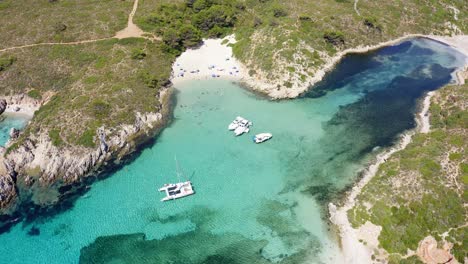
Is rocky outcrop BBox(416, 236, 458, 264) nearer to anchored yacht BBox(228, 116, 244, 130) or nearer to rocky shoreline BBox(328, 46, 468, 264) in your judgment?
rocky shoreline BBox(328, 46, 468, 264)

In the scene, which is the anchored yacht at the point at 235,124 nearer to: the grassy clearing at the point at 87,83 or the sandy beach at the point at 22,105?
the grassy clearing at the point at 87,83

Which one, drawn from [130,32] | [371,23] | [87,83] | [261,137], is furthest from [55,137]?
[371,23]

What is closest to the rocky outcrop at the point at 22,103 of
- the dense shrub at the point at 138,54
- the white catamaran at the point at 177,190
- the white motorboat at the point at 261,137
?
the dense shrub at the point at 138,54

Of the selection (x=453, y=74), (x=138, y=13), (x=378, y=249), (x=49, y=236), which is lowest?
(x=49, y=236)

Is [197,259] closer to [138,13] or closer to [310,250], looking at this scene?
[310,250]

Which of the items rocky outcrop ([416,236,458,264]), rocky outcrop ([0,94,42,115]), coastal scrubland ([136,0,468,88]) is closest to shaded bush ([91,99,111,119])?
rocky outcrop ([0,94,42,115])

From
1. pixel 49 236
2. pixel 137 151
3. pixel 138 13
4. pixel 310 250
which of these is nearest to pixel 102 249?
pixel 49 236

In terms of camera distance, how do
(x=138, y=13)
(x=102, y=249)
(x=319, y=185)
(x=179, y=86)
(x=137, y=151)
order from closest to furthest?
(x=102, y=249) → (x=319, y=185) → (x=137, y=151) → (x=179, y=86) → (x=138, y=13)

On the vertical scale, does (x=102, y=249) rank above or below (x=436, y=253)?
below
